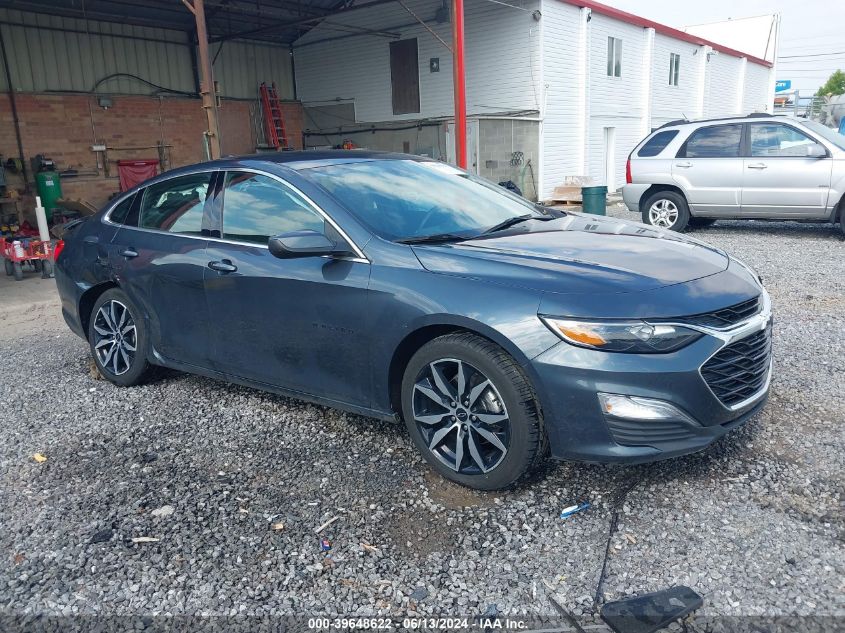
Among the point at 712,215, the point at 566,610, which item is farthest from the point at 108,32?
the point at 566,610

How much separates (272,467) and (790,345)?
158 inches

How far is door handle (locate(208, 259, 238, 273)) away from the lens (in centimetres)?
400

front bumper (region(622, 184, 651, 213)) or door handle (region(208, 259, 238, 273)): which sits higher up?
door handle (region(208, 259, 238, 273))

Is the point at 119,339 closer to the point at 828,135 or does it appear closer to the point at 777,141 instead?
the point at 777,141

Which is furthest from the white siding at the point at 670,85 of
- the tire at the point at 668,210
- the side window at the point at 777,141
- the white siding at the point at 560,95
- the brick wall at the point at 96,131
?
the side window at the point at 777,141

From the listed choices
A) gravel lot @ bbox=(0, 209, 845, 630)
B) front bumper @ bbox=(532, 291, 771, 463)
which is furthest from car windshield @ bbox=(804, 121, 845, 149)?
front bumper @ bbox=(532, 291, 771, 463)

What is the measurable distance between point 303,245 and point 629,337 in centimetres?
164

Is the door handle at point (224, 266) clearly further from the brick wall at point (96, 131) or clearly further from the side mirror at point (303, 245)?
the brick wall at point (96, 131)

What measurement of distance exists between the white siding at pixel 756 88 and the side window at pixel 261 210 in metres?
34.6

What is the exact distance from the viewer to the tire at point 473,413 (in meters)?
3.04

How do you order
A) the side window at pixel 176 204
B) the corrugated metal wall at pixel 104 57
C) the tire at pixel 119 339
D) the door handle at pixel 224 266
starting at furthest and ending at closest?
1. the corrugated metal wall at pixel 104 57
2. the tire at pixel 119 339
3. the side window at pixel 176 204
4. the door handle at pixel 224 266

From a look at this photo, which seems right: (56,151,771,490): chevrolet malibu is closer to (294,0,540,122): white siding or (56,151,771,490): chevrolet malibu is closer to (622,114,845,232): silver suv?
(622,114,845,232): silver suv

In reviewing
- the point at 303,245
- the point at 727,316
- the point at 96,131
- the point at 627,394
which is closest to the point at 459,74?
the point at 96,131

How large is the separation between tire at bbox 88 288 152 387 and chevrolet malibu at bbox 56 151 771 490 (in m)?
0.03
